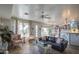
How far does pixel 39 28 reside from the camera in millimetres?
3373

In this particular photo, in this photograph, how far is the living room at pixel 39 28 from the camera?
11.0ft

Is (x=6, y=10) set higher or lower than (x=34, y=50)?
higher

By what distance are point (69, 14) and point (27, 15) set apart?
2.55ft

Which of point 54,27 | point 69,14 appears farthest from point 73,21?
point 54,27

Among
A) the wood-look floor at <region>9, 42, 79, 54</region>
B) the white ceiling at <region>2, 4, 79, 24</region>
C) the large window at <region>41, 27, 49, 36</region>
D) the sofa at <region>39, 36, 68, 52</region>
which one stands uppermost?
the white ceiling at <region>2, 4, 79, 24</region>

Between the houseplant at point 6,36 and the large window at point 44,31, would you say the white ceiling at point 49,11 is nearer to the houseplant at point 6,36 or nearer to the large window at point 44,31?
the large window at point 44,31

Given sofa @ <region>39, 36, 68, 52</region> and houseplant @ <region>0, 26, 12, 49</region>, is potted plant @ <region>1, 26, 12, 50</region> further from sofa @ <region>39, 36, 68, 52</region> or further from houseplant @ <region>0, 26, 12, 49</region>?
sofa @ <region>39, 36, 68, 52</region>

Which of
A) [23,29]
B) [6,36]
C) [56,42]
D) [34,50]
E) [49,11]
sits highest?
[49,11]

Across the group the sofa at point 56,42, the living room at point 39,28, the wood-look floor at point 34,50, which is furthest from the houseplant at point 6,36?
the sofa at point 56,42

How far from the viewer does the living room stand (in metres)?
3.34

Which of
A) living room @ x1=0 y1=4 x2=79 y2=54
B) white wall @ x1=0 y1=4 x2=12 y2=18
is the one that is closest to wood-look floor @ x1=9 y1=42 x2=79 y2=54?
living room @ x1=0 y1=4 x2=79 y2=54

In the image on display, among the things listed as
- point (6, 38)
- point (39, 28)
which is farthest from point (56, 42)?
point (6, 38)

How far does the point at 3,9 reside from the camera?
3.36 metres

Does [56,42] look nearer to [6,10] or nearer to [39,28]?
[39,28]
